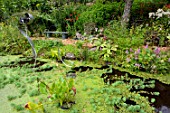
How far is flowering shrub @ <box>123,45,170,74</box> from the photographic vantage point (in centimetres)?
489

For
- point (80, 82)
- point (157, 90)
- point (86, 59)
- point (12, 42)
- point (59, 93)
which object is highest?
point (12, 42)

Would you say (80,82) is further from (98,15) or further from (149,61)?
(98,15)

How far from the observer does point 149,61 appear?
4941mm

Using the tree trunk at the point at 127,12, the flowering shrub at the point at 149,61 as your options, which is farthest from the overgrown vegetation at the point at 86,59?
the tree trunk at the point at 127,12

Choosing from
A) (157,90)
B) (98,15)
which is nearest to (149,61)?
(157,90)

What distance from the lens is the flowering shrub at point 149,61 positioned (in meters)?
4.89

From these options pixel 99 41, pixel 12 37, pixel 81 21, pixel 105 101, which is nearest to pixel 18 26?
pixel 12 37

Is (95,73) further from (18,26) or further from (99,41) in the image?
(18,26)

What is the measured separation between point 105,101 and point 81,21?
4.35 metres

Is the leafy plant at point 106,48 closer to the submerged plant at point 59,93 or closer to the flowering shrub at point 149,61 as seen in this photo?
the flowering shrub at point 149,61

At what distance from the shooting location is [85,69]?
5332mm

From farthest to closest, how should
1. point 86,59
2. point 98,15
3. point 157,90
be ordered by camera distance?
point 98,15, point 86,59, point 157,90

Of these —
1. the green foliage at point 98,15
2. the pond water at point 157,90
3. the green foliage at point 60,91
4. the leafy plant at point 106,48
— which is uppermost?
the green foliage at point 98,15

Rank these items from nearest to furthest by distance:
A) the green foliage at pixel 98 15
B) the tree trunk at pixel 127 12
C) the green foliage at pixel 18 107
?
the green foliage at pixel 18 107 → the tree trunk at pixel 127 12 → the green foliage at pixel 98 15
